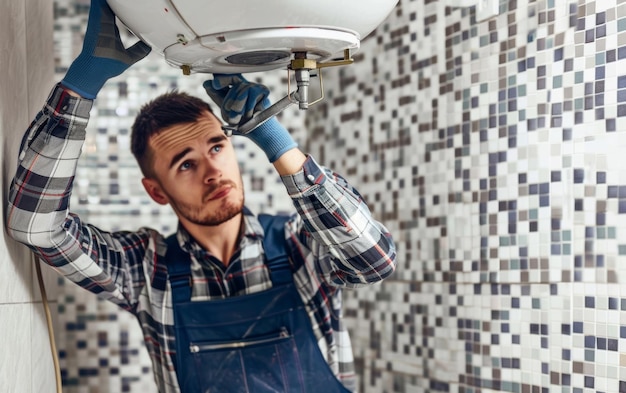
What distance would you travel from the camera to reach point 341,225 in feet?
4.10

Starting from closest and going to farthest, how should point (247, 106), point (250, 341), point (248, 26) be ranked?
1. point (248, 26)
2. point (247, 106)
3. point (250, 341)

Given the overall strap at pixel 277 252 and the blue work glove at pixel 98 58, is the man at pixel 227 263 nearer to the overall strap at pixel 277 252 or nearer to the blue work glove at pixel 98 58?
the overall strap at pixel 277 252

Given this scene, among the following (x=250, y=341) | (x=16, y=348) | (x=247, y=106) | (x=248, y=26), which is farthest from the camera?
(x=250, y=341)

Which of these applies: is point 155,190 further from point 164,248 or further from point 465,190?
point 465,190

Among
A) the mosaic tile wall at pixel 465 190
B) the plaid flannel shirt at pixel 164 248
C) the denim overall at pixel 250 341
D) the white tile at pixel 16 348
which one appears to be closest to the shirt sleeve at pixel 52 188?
the plaid flannel shirt at pixel 164 248

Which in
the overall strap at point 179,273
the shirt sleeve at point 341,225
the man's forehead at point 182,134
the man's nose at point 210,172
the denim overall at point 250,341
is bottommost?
the denim overall at point 250,341

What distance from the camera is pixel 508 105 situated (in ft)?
4.51

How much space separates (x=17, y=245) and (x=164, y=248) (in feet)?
1.04

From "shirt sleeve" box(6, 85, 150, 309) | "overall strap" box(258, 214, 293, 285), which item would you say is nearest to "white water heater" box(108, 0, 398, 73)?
"shirt sleeve" box(6, 85, 150, 309)

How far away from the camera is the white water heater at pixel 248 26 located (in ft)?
2.85

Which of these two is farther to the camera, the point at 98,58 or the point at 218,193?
the point at 218,193

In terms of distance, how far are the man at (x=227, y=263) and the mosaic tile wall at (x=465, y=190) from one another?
238 mm

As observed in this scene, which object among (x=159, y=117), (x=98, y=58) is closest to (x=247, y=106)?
(x=98, y=58)

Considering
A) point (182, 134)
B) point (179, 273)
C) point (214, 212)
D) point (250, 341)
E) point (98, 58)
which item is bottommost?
point (250, 341)
